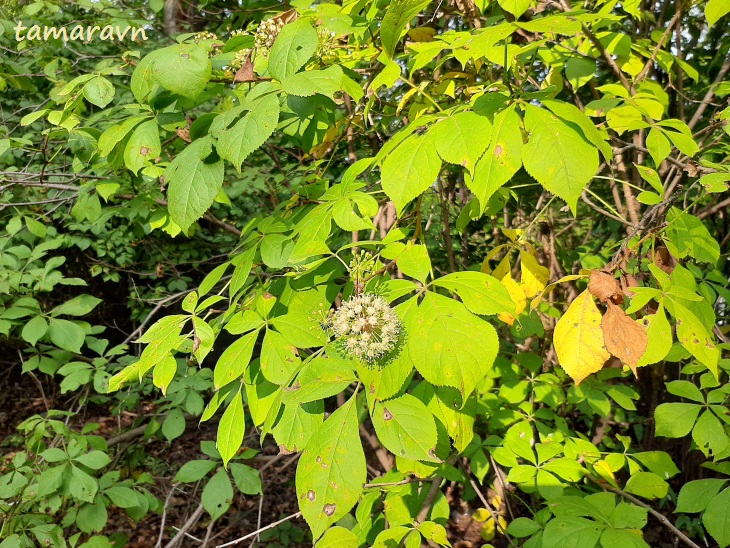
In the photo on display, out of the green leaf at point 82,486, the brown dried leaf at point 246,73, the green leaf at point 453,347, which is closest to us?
the green leaf at point 453,347

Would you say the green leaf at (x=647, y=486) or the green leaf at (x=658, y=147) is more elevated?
the green leaf at (x=658, y=147)

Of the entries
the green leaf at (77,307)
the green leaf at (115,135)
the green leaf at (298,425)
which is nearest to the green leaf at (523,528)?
the green leaf at (298,425)

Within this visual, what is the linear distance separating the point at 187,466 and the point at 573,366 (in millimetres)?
1742

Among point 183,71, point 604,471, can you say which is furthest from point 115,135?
point 604,471

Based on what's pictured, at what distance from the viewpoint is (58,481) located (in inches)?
87.8

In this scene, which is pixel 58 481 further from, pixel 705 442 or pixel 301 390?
pixel 705 442

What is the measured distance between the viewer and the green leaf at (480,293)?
1.02 m

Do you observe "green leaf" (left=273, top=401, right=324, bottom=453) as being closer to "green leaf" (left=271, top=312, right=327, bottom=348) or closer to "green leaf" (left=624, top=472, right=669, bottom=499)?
"green leaf" (left=271, top=312, right=327, bottom=348)

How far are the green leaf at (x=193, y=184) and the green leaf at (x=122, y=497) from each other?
1798 mm

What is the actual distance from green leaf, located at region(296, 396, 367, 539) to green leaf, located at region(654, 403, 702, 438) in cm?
133

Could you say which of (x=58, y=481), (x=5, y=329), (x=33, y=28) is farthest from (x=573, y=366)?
(x=33, y=28)

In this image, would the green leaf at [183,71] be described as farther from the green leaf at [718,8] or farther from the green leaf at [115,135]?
the green leaf at [718,8]

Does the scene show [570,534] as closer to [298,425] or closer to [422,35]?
[298,425]

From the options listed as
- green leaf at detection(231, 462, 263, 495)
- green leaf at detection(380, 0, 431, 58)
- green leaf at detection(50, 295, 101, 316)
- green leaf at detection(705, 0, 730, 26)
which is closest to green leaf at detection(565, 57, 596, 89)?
green leaf at detection(705, 0, 730, 26)
